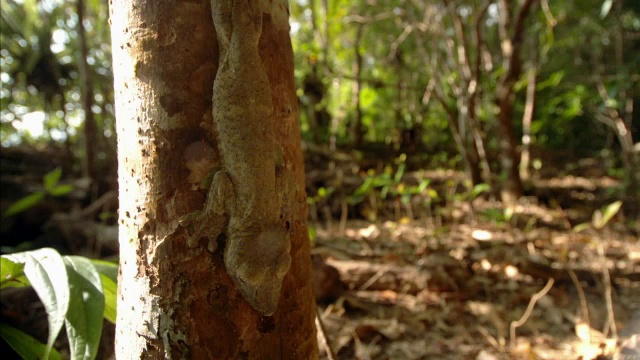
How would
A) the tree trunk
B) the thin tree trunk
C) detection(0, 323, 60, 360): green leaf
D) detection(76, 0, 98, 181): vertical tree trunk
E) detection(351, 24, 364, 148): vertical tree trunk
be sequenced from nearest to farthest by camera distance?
the tree trunk → detection(0, 323, 60, 360): green leaf → detection(76, 0, 98, 181): vertical tree trunk → the thin tree trunk → detection(351, 24, 364, 148): vertical tree trunk

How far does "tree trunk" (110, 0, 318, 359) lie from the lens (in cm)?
103

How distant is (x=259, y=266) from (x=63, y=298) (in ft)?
2.25

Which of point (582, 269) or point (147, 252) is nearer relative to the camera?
point (147, 252)

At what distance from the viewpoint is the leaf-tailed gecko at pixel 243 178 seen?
1.04m

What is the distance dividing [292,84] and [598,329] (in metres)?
2.17

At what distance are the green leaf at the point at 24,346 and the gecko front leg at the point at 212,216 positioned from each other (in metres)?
0.81

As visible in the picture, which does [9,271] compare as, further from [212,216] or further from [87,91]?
[87,91]

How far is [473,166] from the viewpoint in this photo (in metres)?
4.74

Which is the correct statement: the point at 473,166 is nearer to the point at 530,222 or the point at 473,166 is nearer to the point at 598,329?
the point at 530,222

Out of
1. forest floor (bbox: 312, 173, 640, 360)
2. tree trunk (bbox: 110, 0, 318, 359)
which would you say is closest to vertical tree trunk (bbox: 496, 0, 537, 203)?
forest floor (bbox: 312, 173, 640, 360)

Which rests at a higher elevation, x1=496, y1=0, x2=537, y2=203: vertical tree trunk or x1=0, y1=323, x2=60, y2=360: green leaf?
x1=496, y1=0, x2=537, y2=203: vertical tree trunk

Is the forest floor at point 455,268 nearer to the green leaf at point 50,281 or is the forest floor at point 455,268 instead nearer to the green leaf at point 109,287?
the green leaf at point 109,287

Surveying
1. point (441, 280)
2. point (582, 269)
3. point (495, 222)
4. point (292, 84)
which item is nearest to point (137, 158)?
point (292, 84)

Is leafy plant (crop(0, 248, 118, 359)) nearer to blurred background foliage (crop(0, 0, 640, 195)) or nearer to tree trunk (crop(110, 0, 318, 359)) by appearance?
tree trunk (crop(110, 0, 318, 359))
